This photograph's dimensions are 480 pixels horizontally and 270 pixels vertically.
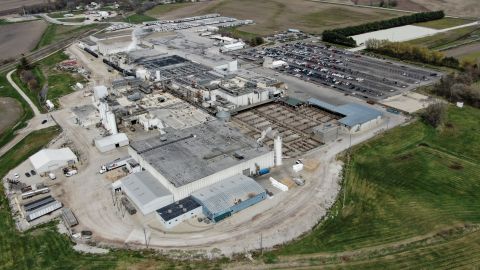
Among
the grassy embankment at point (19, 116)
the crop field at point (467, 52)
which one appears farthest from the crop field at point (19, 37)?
the crop field at point (467, 52)

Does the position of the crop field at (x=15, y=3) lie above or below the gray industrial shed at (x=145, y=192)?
above

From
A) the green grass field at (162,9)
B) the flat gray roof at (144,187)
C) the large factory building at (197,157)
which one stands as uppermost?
the green grass field at (162,9)

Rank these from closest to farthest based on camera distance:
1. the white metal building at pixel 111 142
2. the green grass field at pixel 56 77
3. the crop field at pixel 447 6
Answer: the white metal building at pixel 111 142, the green grass field at pixel 56 77, the crop field at pixel 447 6

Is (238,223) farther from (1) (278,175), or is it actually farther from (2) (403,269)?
(2) (403,269)

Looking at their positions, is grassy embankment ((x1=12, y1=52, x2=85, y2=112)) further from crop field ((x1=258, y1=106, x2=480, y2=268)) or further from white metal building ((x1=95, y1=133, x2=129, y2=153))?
crop field ((x1=258, y1=106, x2=480, y2=268))

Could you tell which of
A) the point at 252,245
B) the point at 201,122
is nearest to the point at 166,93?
the point at 201,122

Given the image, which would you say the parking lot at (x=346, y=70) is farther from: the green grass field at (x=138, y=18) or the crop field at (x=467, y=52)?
the green grass field at (x=138, y=18)

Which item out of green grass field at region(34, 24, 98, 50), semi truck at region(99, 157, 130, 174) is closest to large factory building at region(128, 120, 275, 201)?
semi truck at region(99, 157, 130, 174)
